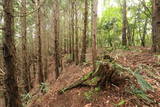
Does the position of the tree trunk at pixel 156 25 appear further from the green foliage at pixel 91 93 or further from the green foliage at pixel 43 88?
the green foliage at pixel 43 88

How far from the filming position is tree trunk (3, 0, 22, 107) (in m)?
2.43

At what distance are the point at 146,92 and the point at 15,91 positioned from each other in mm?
2911

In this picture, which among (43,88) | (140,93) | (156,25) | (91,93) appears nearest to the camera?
(140,93)

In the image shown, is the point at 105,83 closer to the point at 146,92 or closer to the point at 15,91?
the point at 146,92

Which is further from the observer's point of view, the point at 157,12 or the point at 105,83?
the point at 157,12

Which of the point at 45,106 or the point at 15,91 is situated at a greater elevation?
the point at 15,91

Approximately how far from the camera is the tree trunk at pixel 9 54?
2426 millimetres

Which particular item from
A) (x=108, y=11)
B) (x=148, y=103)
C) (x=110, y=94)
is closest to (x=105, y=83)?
(x=110, y=94)

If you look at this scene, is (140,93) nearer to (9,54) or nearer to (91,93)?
(91,93)

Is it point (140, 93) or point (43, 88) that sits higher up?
point (140, 93)

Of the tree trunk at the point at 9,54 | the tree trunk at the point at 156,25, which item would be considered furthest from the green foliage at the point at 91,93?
the tree trunk at the point at 156,25

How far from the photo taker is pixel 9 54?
2484mm

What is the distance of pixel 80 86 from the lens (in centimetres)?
357

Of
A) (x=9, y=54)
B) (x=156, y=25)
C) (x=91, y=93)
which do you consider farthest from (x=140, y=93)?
(x=156, y=25)
